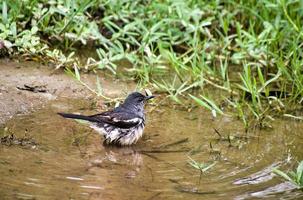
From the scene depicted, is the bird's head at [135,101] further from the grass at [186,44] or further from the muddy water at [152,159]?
the grass at [186,44]

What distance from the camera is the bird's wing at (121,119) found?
6.98m

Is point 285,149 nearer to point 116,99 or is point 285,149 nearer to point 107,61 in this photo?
point 116,99

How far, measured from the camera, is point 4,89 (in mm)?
7605

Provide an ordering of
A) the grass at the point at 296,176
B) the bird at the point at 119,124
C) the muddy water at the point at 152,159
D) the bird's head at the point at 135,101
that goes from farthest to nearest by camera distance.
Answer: the bird's head at the point at 135,101, the bird at the point at 119,124, the grass at the point at 296,176, the muddy water at the point at 152,159

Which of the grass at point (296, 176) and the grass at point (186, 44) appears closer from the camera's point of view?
the grass at point (296, 176)

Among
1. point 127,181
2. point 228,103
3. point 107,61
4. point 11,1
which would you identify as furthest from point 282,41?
point 127,181

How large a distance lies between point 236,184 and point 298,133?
5.81 ft

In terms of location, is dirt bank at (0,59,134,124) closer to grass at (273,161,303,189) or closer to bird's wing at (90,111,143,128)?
bird's wing at (90,111,143,128)

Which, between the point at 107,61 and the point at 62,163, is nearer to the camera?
the point at 62,163

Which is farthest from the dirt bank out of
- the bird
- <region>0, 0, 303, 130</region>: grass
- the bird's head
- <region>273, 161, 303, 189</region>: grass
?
<region>273, 161, 303, 189</region>: grass

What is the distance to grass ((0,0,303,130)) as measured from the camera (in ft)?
26.7

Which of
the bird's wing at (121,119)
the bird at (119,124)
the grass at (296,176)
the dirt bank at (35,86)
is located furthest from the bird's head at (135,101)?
the grass at (296,176)

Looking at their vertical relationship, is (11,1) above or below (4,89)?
above

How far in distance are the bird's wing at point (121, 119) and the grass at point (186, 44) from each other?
2.06ft
